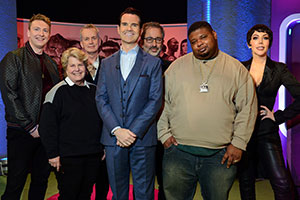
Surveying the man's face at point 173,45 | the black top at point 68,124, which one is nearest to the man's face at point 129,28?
the black top at point 68,124

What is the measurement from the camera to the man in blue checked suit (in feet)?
7.93

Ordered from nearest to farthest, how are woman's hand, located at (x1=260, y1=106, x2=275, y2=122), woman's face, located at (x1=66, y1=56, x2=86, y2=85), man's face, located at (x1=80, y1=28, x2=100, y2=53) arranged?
1. woman's face, located at (x1=66, y1=56, x2=86, y2=85)
2. woman's hand, located at (x1=260, y1=106, x2=275, y2=122)
3. man's face, located at (x1=80, y1=28, x2=100, y2=53)

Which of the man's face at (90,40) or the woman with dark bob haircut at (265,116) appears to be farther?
the man's face at (90,40)

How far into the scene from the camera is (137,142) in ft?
7.93

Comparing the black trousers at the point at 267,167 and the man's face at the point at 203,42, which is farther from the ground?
the man's face at the point at 203,42

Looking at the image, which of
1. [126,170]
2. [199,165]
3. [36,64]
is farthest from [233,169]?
[36,64]

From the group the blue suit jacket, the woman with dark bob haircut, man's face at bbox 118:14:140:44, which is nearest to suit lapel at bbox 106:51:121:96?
the blue suit jacket

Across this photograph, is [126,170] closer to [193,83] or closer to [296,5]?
[193,83]

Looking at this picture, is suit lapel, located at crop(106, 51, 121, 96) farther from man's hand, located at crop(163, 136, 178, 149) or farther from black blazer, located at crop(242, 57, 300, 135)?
black blazer, located at crop(242, 57, 300, 135)

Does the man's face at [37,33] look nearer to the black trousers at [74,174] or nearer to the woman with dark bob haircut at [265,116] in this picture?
the black trousers at [74,174]

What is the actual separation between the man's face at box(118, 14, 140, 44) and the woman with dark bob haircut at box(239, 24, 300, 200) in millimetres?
1215

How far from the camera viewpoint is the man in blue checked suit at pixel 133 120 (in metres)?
2.42

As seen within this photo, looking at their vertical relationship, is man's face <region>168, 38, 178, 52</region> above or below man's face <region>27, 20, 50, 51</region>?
above

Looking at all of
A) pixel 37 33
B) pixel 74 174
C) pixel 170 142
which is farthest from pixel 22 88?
pixel 170 142
